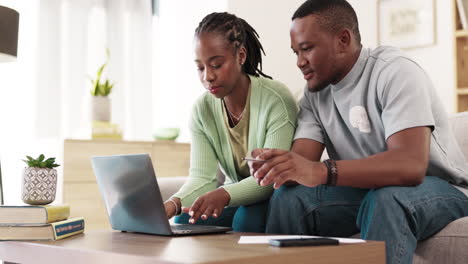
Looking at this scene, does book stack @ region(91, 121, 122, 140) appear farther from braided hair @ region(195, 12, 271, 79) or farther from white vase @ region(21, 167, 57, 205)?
white vase @ region(21, 167, 57, 205)

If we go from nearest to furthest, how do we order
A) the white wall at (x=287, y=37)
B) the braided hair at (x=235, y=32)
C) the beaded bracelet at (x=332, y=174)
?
the beaded bracelet at (x=332, y=174) < the braided hair at (x=235, y=32) < the white wall at (x=287, y=37)

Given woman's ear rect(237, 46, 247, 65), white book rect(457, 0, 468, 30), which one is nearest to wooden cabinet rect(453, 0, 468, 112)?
white book rect(457, 0, 468, 30)

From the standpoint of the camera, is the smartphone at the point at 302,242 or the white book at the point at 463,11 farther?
the white book at the point at 463,11

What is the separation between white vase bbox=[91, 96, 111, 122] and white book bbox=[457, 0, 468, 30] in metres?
2.34

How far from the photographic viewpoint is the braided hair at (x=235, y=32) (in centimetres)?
185

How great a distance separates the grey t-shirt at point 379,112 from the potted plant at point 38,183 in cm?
72

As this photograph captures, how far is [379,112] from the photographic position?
Result: 1.60 m

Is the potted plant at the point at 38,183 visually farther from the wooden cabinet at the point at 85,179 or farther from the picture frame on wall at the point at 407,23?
the picture frame on wall at the point at 407,23

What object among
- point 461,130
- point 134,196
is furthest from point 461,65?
point 134,196

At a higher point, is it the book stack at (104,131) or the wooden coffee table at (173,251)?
the book stack at (104,131)

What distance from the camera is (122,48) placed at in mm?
3955

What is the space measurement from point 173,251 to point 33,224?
1.63 feet

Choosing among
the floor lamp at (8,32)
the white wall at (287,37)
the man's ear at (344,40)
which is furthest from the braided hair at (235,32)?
the white wall at (287,37)

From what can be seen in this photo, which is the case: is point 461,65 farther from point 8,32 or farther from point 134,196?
point 134,196
